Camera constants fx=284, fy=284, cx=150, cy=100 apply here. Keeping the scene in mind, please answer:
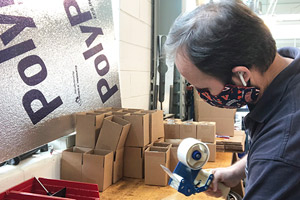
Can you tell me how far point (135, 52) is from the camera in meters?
2.65

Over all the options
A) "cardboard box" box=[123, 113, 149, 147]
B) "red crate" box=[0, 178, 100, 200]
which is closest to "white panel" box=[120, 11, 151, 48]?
"cardboard box" box=[123, 113, 149, 147]

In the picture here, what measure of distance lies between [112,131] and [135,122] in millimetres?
164

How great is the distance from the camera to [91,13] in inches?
73.1

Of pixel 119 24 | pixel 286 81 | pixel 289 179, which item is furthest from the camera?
pixel 119 24

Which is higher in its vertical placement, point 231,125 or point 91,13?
point 91,13

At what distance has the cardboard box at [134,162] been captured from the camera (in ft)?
5.42

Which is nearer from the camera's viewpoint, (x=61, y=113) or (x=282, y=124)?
(x=282, y=124)

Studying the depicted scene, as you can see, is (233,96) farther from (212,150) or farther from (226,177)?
(212,150)

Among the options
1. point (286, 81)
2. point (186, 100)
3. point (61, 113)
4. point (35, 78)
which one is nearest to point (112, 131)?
point (61, 113)

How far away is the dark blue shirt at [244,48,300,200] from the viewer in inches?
26.8

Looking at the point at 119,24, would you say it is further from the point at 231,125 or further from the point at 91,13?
the point at 231,125

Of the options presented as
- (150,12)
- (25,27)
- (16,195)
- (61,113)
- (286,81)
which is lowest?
(16,195)

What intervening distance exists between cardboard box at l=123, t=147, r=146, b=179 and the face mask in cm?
79

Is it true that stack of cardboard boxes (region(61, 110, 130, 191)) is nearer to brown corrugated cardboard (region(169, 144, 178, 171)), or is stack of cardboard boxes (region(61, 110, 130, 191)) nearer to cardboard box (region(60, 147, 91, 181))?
cardboard box (region(60, 147, 91, 181))
